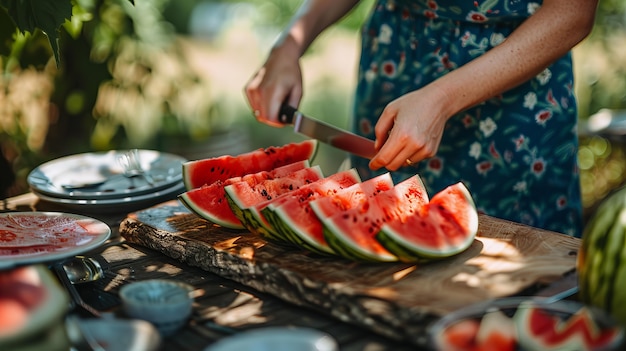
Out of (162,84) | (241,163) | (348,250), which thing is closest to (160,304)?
(348,250)

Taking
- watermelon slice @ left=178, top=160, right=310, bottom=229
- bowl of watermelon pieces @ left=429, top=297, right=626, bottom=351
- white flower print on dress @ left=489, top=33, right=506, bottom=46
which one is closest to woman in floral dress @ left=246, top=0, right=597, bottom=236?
white flower print on dress @ left=489, top=33, right=506, bottom=46

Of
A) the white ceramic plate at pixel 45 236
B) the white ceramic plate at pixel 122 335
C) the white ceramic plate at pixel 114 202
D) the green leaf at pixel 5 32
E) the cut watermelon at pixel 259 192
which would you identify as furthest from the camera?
the green leaf at pixel 5 32

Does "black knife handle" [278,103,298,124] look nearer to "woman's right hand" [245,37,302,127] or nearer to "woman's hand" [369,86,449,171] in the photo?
"woman's right hand" [245,37,302,127]

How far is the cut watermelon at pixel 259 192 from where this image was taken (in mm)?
2041

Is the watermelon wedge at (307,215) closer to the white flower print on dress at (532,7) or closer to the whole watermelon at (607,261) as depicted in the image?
the whole watermelon at (607,261)

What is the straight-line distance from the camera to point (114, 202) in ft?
7.91

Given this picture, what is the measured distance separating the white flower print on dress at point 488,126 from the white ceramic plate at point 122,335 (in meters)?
1.54

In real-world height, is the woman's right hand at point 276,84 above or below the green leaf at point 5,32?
below

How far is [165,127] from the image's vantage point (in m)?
4.46

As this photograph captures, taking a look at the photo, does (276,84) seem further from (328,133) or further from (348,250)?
(348,250)

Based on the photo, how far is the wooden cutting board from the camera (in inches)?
62.9

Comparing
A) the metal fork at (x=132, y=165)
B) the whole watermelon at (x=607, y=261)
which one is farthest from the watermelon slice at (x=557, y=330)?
the metal fork at (x=132, y=165)

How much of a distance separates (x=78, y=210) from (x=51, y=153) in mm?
1750

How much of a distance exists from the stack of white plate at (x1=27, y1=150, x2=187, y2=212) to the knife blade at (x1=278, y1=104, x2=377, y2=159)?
1.42 ft
